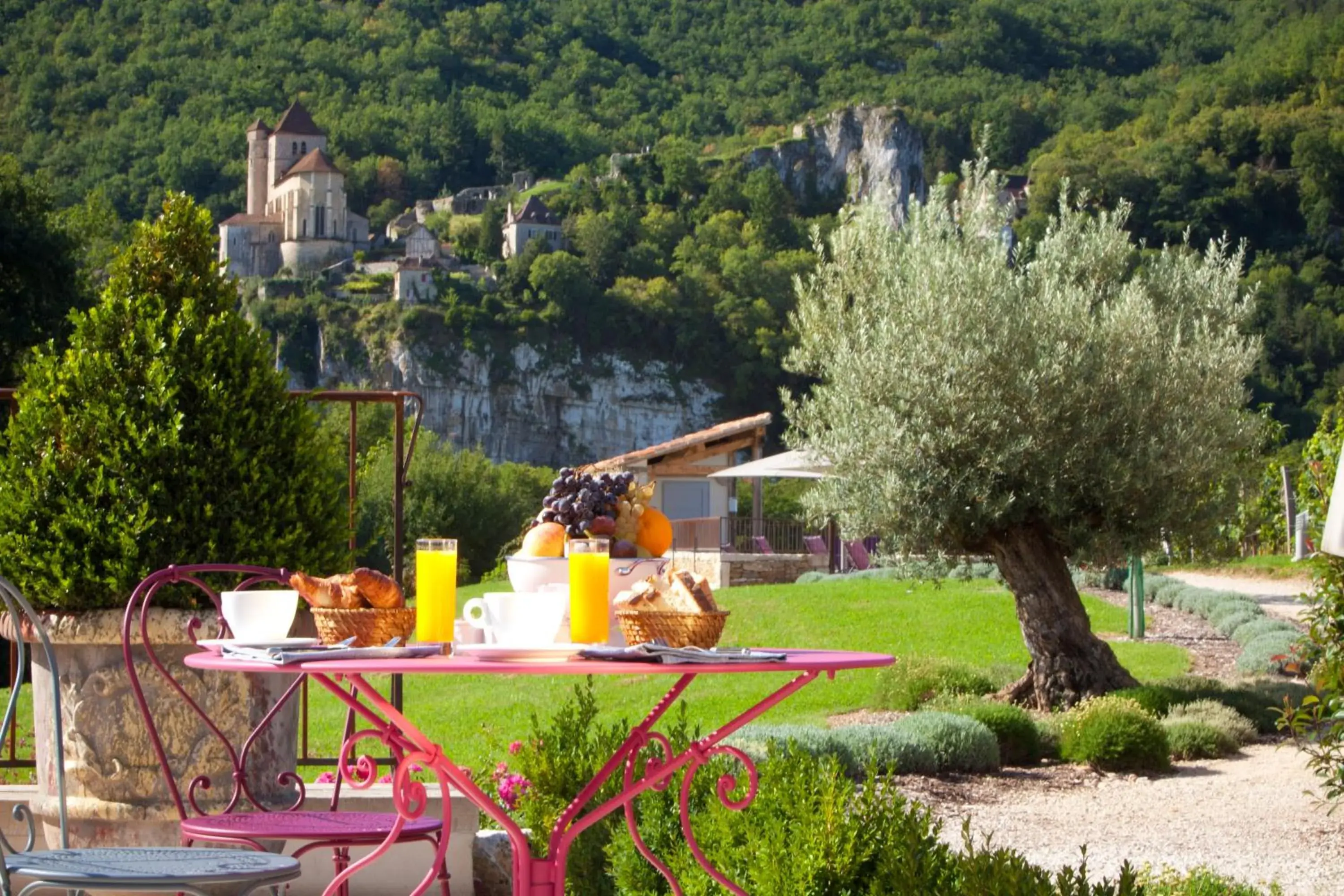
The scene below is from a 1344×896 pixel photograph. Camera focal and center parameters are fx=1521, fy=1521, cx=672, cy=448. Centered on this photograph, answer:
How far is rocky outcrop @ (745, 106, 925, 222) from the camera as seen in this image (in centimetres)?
9331

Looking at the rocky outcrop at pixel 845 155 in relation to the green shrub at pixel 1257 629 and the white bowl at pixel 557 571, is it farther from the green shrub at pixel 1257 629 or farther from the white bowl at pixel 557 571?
the white bowl at pixel 557 571

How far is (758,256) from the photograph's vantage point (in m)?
83.4

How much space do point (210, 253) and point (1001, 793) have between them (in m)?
5.11

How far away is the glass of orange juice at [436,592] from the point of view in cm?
251

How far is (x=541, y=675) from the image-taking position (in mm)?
2125

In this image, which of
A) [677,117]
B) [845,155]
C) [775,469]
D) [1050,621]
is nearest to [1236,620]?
[1050,621]

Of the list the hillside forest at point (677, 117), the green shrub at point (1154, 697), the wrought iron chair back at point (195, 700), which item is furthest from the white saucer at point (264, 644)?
the hillside forest at point (677, 117)

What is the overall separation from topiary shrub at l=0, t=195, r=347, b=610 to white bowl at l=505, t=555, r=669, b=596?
117 centimetres

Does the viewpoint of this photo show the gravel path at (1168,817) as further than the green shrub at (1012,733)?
No

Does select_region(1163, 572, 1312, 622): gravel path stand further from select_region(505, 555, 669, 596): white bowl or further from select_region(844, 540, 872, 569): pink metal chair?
select_region(505, 555, 669, 596): white bowl

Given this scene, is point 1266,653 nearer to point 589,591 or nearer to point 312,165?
point 589,591

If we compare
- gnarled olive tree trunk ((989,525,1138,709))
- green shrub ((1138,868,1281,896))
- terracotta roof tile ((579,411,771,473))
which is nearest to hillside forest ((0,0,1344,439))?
terracotta roof tile ((579,411,771,473))

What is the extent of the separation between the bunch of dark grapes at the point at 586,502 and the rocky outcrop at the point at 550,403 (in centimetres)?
7909

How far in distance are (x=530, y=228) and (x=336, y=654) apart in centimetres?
9174
